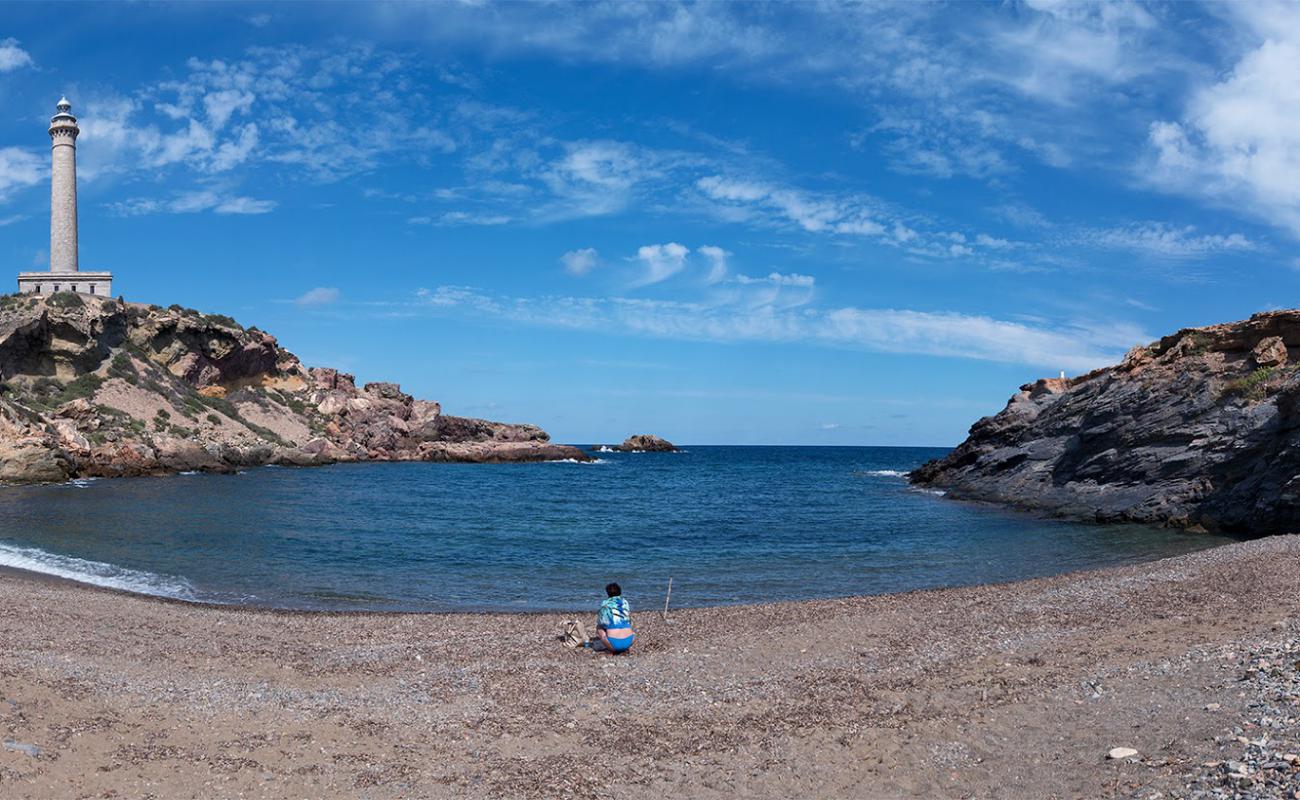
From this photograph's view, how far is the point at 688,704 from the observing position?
10.9 meters

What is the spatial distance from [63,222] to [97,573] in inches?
3073

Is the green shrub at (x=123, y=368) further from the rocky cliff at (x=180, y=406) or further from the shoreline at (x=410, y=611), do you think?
the shoreline at (x=410, y=611)

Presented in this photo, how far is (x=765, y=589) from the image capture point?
71.5 feet

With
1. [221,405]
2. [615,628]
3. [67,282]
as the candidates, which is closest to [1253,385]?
[615,628]

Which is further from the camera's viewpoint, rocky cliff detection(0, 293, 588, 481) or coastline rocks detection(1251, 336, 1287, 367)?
rocky cliff detection(0, 293, 588, 481)

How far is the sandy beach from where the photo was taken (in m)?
8.22

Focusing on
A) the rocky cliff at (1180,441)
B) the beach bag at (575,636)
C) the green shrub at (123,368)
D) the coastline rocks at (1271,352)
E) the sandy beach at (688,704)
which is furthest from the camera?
the green shrub at (123,368)

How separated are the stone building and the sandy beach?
83432 millimetres

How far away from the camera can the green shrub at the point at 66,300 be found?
7319cm

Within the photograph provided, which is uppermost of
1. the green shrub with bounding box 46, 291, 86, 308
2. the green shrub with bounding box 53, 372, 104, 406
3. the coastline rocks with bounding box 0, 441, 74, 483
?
the green shrub with bounding box 46, 291, 86, 308

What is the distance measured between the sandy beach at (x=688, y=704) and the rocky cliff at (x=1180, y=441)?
16554 millimetres

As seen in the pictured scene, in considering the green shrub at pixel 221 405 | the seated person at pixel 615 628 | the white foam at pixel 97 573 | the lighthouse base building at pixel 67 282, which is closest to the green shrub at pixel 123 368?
the green shrub at pixel 221 405

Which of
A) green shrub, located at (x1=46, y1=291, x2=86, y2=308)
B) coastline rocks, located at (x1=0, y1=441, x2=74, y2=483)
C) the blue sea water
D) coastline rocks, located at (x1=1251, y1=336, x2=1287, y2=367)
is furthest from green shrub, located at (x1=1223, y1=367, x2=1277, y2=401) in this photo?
green shrub, located at (x1=46, y1=291, x2=86, y2=308)

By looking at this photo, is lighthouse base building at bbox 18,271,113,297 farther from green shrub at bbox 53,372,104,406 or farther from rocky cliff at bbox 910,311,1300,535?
rocky cliff at bbox 910,311,1300,535
